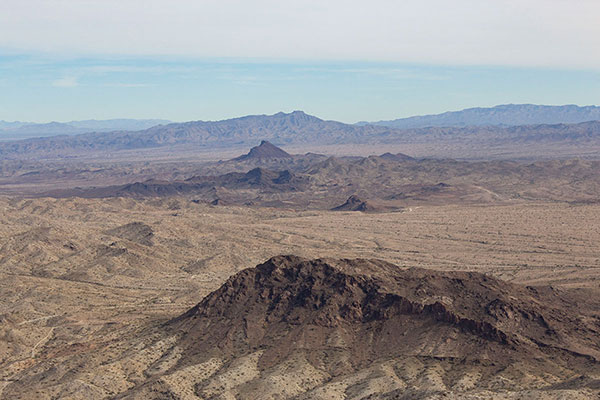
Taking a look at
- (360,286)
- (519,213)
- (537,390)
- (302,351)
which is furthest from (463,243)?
(537,390)

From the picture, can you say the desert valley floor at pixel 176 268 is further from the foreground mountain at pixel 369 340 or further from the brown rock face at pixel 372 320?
the brown rock face at pixel 372 320

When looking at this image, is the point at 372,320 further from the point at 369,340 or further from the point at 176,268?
the point at 176,268

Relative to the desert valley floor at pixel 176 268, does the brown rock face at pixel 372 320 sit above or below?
above

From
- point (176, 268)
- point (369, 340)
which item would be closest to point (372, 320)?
point (369, 340)

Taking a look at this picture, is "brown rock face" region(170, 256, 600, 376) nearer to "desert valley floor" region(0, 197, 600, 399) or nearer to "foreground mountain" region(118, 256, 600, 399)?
"foreground mountain" region(118, 256, 600, 399)

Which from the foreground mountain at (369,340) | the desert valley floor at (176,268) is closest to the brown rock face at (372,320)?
the foreground mountain at (369,340)

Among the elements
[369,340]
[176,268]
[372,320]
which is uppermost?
[372,320]

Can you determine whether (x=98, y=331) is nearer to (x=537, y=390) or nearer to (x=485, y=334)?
(x=485, y=334)
